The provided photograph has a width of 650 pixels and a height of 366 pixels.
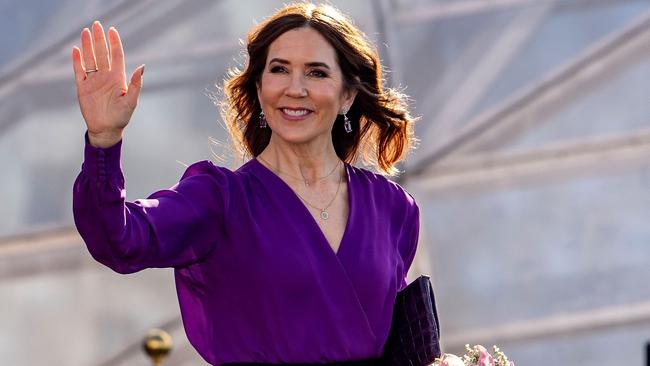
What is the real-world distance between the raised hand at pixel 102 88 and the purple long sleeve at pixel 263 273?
0.18m

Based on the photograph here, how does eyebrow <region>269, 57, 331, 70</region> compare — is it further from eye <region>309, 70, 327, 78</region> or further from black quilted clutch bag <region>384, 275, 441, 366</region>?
black quilted clutch bag <region>384, 275, 441, 366</region>

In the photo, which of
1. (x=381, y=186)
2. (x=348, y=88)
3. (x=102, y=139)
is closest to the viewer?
(x=102, y=139)

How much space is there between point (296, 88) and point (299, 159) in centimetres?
17

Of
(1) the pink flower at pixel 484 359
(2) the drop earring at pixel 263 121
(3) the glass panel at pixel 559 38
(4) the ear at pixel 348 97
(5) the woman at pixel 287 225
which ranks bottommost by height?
(1) the pink flower at pixel 484 359

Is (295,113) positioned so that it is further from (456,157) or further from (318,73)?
(456,157)

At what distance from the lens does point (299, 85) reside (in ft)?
9.10

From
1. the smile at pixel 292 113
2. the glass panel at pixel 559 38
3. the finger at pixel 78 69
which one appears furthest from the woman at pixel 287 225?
the glass panel at pixel 559 38

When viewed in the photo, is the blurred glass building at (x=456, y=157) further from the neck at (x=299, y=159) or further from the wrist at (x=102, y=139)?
the wrist at (x=102, y=139)

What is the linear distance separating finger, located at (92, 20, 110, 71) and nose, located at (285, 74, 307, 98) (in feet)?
1.30

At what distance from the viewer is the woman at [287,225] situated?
2691 mm

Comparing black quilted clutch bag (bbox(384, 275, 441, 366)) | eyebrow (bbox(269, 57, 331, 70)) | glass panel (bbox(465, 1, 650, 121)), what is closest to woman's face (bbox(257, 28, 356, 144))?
eyebrow (bbox(269, 57, 331, 70))

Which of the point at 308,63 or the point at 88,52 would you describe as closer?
the point at 88,52

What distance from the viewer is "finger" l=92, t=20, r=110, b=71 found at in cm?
245

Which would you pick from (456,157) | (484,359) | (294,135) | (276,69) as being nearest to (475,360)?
(484,359)
